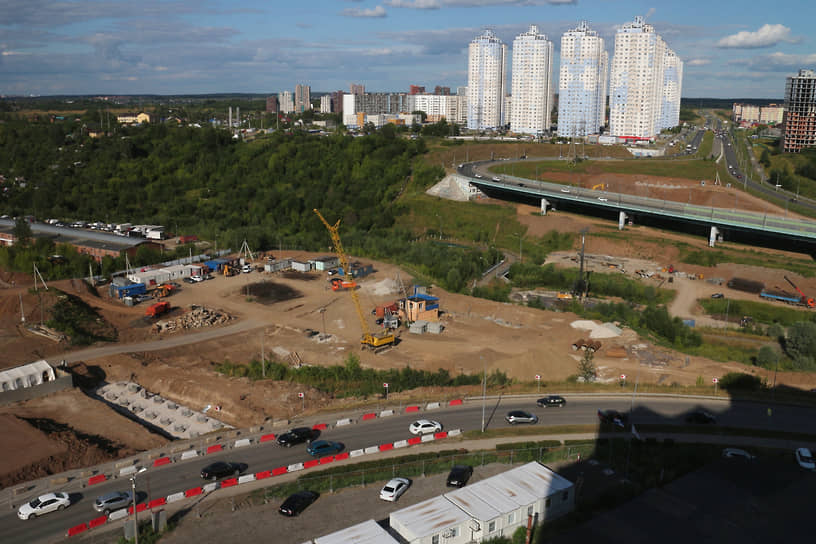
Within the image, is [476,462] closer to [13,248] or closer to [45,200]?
[13,248]

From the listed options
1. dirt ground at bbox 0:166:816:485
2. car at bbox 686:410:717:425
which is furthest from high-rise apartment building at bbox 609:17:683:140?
car at bbox 686:410:717:425

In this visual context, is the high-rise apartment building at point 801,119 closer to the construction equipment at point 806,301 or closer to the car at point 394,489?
the construction equipment at point 806,301

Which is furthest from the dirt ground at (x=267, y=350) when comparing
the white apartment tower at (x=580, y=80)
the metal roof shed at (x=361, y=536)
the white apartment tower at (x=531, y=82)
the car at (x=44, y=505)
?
the white apartment tower at (x=531, y=82)

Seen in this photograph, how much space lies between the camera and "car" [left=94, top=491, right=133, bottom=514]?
1981 centimetres

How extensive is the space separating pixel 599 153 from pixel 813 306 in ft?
177

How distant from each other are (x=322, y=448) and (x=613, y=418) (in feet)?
38.6

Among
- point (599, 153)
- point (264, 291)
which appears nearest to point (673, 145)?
point (599, 153)

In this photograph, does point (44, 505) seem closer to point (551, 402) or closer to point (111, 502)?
point (111, 502)

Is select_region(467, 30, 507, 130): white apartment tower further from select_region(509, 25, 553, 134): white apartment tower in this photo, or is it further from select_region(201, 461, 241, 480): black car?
select_region(201, 461, 241, 480): black car

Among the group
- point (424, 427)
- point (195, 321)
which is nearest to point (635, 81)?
point (195, 321)

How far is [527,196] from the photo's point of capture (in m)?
69.4

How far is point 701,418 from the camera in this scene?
26172 millimetres

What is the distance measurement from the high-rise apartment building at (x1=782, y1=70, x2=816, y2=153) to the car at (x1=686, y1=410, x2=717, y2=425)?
88.1 metres

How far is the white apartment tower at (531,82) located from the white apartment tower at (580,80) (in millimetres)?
4463
